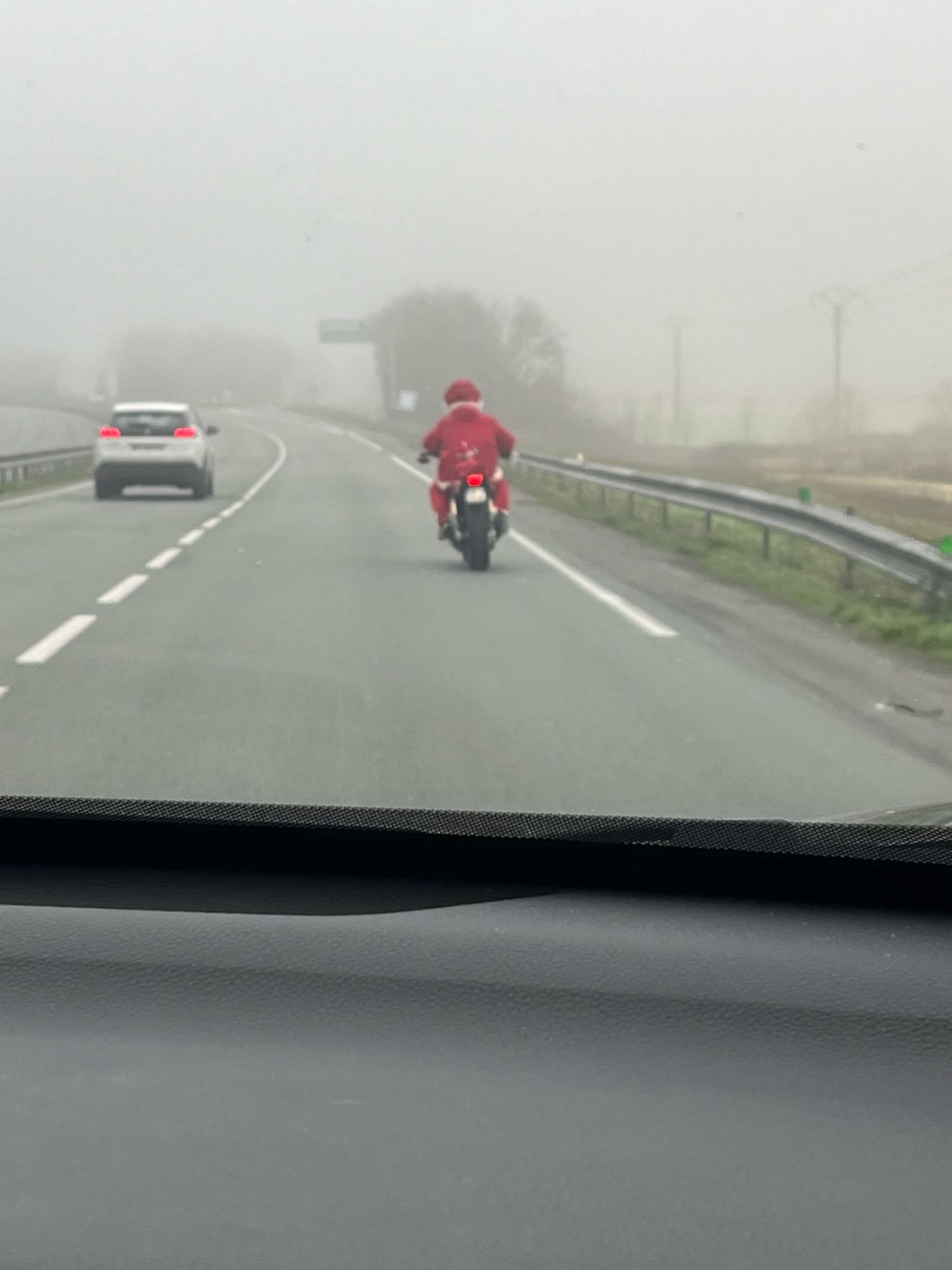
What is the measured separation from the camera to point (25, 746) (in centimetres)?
727

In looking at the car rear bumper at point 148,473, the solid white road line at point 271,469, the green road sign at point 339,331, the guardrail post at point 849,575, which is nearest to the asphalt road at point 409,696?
the guardrail post at point 849,575

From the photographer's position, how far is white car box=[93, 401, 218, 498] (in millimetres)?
29688

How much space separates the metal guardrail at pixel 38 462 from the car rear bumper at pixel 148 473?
3.41 metres

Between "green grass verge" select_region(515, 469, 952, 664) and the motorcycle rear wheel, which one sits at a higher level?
the motorcycle rear wheel

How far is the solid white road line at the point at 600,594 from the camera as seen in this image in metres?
11.9

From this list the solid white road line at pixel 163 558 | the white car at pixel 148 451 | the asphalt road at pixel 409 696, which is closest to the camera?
the asphalt road at pixel 409 696

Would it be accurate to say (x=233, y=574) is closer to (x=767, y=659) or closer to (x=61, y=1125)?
(x=767, y=659)

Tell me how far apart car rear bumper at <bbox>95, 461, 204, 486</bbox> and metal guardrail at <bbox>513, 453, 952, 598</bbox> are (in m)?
7.74

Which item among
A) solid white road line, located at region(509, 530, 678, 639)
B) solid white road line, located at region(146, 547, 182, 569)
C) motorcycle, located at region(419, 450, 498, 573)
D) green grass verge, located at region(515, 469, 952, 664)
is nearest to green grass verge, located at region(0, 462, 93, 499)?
green grass verge, located at region(515, 469, 952, 664)

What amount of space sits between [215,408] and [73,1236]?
12659cm

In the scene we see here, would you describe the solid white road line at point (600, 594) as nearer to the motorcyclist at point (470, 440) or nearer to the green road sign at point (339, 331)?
the motorcyclist at point (470, 440)

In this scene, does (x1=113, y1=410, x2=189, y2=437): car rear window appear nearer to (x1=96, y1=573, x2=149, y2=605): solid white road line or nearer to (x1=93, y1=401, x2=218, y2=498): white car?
(x1=93, y1=401, x2=218, y2=498): white car

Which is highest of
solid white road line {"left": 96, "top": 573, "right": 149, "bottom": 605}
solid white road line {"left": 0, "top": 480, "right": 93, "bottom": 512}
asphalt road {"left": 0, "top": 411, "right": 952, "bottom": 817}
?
solid white road line {"left": 0, "top": 480, "right": 93, "bottom": 512}

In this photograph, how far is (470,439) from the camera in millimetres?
15633
